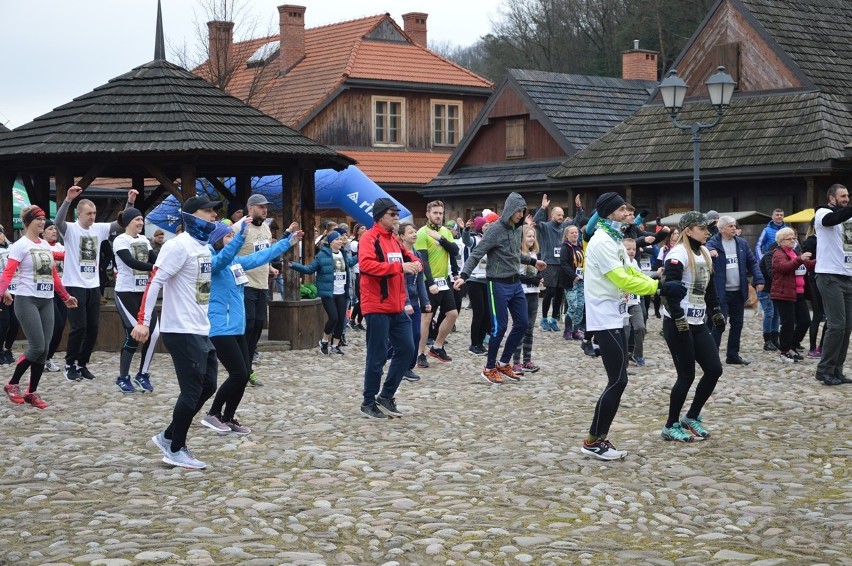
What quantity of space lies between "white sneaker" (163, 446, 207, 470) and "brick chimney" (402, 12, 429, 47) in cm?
4386

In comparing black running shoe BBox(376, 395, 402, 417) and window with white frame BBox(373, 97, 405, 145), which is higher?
window with white frame BBox(373, 97, 405, 145)

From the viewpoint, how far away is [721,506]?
7355mm

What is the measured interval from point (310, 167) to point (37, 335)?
8.86 m

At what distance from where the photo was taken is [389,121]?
145 feet

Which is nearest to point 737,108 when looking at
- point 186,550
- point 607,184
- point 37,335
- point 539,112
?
point 607,184

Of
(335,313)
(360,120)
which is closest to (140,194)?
(335,313)

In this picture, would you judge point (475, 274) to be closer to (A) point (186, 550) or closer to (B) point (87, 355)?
(B) point (87, 355)

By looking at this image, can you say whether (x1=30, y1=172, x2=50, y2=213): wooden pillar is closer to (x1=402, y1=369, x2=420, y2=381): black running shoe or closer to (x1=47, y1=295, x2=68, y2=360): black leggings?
(x1=47, y1=295, x2=68, y2=360): black leggings

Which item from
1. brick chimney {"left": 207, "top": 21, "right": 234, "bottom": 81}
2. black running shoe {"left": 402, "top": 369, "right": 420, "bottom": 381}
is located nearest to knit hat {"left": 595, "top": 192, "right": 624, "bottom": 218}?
black running shoe {"left": 402, "top": 369, "right": 420, "bottom": 381}

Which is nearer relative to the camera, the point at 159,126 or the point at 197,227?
the point at 197,227

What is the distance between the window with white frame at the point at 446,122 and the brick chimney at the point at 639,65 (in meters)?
6.41

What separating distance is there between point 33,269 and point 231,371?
324 cm

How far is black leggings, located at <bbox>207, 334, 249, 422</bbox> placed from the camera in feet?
31.3

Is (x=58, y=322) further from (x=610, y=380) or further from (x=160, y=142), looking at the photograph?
(x=610, y=380)
